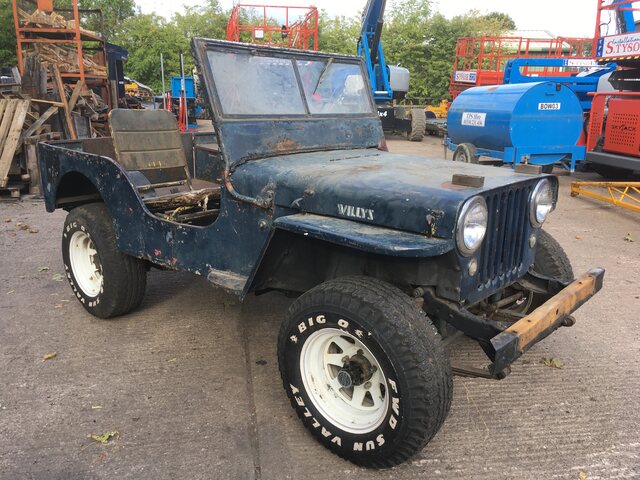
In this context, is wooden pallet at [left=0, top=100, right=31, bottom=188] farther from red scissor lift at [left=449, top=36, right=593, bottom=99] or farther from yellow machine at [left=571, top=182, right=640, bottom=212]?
red scissor lift at [left=449, top=36, right=593, bottom=99]

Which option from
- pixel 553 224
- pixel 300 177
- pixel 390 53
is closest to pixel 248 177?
pixel 300 177

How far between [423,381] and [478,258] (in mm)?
669

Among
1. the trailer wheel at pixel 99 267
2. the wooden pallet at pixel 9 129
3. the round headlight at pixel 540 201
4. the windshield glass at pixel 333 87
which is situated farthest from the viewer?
the wooden pallet at pixel 9 129

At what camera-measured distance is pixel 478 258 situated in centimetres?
254

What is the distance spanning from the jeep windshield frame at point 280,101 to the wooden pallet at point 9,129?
6003 millimetres

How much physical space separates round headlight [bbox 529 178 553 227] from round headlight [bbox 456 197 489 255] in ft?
1.81

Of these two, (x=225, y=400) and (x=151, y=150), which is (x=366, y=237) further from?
(x=151, y=150)

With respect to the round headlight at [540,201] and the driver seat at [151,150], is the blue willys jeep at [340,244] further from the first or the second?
the driver seat at [151,150]

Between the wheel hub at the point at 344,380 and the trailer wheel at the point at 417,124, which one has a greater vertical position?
the trailer wheel at the point at 417,124

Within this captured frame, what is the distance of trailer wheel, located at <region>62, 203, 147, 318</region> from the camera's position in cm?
381

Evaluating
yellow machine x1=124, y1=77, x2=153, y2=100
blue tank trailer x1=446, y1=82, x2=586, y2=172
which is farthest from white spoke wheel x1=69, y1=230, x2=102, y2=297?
yellow machine x1=124, y1=77, x2=153, y2=100

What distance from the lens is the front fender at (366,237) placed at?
223cm

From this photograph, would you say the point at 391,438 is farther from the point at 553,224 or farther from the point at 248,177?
the point at 553,224

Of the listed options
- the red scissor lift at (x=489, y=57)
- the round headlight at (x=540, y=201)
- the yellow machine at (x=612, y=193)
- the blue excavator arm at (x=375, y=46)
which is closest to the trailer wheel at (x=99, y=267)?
the round headlight at (x=540, y=201)
